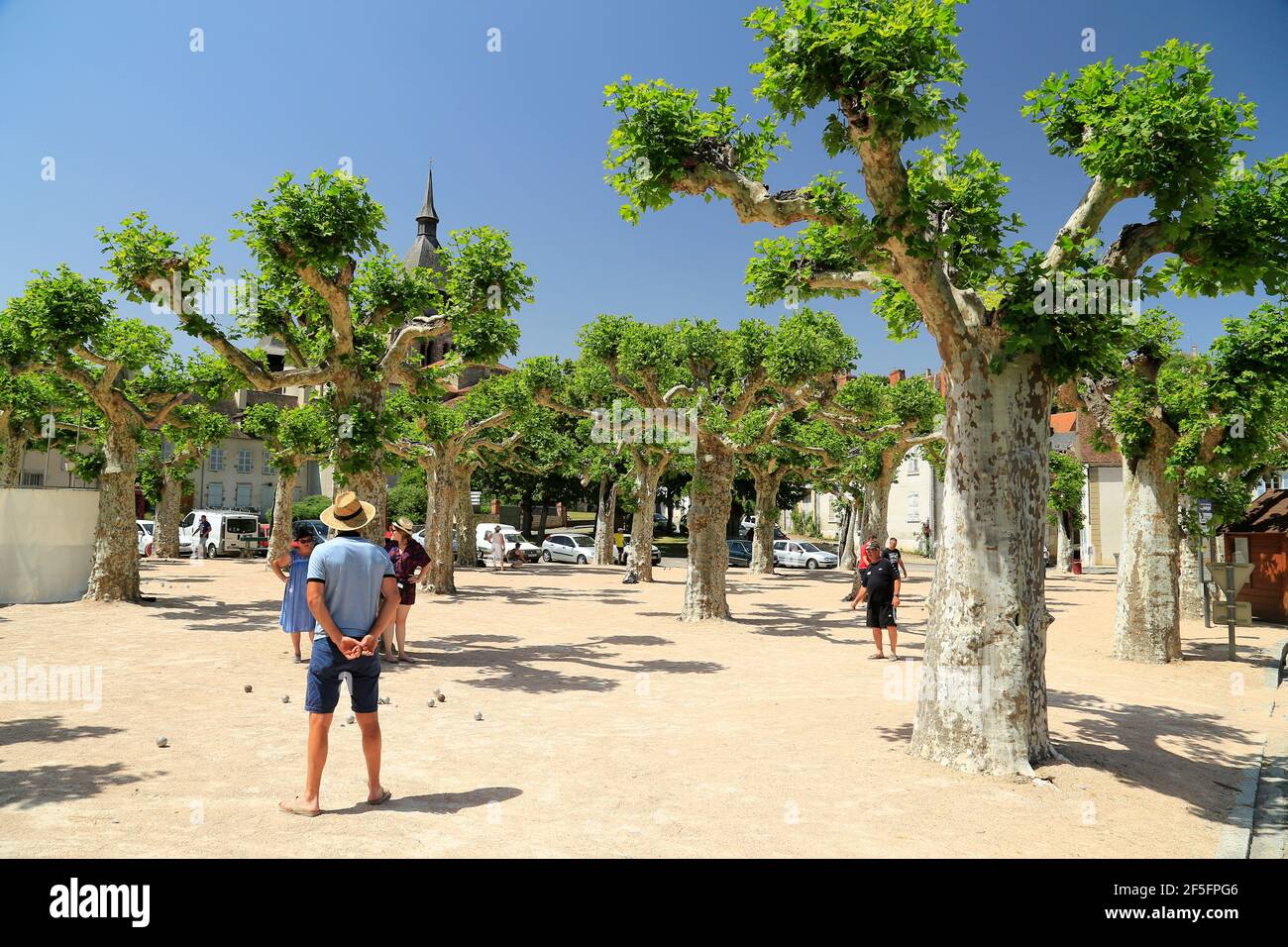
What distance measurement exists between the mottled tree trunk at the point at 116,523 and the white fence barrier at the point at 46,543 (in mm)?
1111

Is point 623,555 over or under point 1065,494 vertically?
under

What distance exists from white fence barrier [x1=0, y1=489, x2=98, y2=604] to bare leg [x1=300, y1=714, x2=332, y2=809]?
1544cm

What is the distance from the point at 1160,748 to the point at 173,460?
29055mm

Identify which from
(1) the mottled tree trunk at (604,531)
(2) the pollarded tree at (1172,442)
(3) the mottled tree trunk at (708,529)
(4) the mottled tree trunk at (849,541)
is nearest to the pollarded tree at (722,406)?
(3) the mottled tree trunk at (708,529)

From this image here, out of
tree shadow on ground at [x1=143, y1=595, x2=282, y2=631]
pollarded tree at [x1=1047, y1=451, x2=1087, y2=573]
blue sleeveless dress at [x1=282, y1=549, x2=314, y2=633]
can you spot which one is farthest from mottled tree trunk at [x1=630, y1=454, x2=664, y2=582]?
blue sleeveless dress at [x1=282, y1=549, x2=314, y2=633]

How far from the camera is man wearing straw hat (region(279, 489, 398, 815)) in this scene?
5059mm

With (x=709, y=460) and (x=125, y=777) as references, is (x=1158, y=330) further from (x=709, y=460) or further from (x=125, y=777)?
(x=125, y=777)

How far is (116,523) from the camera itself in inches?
648

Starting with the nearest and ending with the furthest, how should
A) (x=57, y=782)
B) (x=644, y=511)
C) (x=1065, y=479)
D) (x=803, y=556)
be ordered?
(x=57, y=782), (x=644, y=511), (x=1065, y=479), (x=803, y=556)

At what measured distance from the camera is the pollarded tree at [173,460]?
19156 millimetres

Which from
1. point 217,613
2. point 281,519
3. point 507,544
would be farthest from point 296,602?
point 507,544

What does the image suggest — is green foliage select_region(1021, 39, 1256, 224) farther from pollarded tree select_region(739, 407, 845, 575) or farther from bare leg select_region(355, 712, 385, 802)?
pollarded tree select_region(739, 407, 845, 575)

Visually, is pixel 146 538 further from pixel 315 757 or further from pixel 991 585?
pixel 991 585

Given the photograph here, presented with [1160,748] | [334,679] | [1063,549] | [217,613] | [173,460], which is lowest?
[1160,748]
